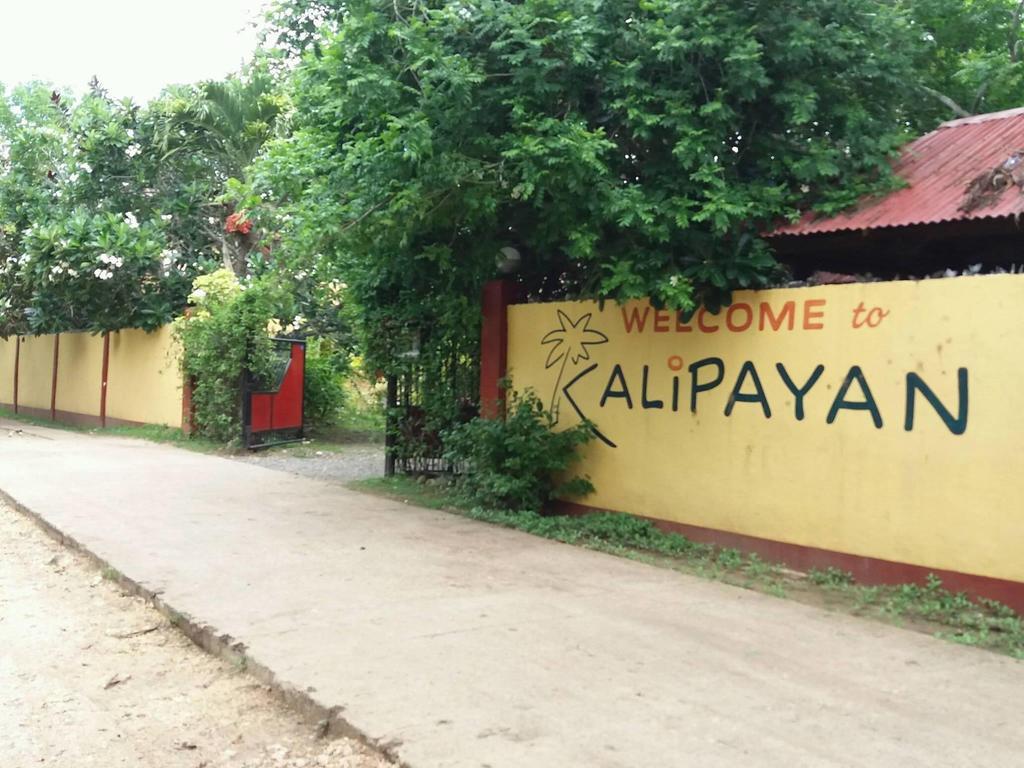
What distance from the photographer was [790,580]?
705 centimetres

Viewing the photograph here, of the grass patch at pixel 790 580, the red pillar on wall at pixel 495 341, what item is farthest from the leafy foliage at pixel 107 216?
the grass patch at pixel 790 580

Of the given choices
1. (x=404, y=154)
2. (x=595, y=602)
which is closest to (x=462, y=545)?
(x=595, y=602)

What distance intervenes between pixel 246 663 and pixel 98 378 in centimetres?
1844

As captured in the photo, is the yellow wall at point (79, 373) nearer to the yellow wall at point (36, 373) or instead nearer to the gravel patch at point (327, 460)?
the yellow wall at point (36, 373)

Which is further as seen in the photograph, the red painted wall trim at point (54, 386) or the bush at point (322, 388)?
the red painted wall trim at point (54, 386)

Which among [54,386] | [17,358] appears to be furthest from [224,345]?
[17,358]

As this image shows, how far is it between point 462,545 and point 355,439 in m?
9.72

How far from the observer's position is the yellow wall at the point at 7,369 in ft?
92.2

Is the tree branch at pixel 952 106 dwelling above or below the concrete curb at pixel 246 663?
above

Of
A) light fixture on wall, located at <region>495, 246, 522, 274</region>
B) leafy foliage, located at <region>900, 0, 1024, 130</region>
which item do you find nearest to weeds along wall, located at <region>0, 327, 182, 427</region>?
light fixture on wall, located at <region>495, 246, 522, 274</region>

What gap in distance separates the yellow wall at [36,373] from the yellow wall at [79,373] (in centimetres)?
81

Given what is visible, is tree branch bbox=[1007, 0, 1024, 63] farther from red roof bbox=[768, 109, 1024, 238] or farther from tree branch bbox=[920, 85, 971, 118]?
red roof bbox=[768, 109, 1024, 238]

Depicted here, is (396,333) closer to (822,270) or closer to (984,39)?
(822,270)

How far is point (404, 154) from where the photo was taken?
727 centimetres
